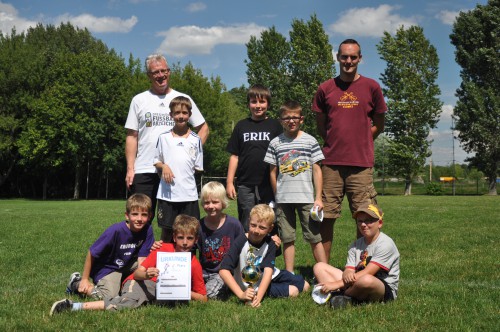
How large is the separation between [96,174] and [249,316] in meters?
44.8

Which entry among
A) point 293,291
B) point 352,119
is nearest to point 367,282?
point 293,291

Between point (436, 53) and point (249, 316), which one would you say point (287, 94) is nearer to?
point (436, 53)

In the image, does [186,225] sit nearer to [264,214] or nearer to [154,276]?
[154,276]

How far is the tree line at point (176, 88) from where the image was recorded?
41156 millimetres

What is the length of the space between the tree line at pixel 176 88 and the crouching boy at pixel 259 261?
38534 mm

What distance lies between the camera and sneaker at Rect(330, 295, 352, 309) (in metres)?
4.67

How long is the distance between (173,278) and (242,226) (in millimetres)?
1129

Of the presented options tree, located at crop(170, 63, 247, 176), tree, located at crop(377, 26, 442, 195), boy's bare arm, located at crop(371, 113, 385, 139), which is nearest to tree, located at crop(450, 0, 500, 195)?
tree, located at crop(377, 26, 442, 195)

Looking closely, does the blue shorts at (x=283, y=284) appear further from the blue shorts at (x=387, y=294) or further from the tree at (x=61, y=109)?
the tree at (x=61, y=109)

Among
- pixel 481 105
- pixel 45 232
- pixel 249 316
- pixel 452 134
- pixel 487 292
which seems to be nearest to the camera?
pixel 249 316

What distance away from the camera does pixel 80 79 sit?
42.8 meters

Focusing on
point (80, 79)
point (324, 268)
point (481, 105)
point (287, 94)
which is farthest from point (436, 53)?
point (324, 268)

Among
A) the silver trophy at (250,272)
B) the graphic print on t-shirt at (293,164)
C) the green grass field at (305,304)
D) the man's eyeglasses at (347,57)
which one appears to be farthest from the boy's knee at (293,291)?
the man's eyeglasses at (347,57)

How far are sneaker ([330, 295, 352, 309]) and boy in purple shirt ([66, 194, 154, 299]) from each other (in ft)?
6.61
